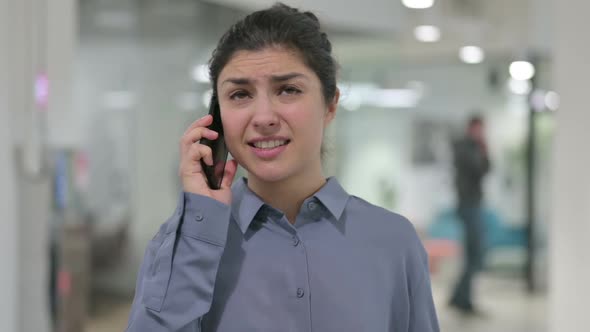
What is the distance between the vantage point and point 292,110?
153cm

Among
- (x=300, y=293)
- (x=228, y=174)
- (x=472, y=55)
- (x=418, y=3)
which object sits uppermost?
(x=418, y=3)

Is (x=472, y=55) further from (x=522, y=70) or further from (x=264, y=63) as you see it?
(x=264, y=63)

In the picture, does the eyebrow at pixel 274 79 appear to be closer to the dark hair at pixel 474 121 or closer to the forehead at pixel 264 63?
the forehead at pixel 264 63

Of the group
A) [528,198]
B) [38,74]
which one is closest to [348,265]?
[38,74]

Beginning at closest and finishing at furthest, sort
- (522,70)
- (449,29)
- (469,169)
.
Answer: (449,29) < (469,169) < (522,70)

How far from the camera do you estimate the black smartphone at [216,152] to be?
156 cm

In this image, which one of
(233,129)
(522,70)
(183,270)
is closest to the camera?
(183,270)

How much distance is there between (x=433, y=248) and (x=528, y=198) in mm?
1540

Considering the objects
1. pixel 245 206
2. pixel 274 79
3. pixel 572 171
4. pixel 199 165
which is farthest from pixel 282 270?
pixel 572 171

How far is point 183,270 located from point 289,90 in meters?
0.41

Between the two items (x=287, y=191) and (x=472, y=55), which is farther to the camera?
(x=472, y=55)

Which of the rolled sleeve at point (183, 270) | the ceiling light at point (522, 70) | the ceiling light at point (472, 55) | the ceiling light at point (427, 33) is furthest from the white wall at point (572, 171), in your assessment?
the ceiling light at point (522, 70)

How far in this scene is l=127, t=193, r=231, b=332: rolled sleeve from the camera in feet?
4.69

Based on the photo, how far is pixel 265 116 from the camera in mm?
1496
